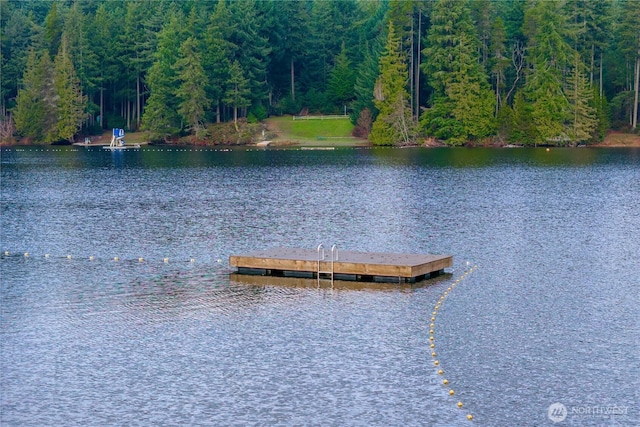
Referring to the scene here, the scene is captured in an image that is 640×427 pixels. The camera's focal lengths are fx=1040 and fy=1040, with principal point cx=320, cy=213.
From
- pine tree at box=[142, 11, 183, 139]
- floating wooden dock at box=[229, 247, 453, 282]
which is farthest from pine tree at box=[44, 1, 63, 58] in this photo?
floating wooden dock at box=[229, 247, 453, 282]

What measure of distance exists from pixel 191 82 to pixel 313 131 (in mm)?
17025

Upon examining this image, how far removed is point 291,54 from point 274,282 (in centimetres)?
10941

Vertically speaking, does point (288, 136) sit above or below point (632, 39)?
below

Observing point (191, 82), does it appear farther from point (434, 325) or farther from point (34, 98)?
point (434, 325)

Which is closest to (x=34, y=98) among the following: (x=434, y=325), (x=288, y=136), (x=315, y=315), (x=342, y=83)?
(x=288, y=136)

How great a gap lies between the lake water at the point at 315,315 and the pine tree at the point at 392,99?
60.0 metres

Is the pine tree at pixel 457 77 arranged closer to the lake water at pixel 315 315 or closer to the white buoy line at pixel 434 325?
the lake water at pixel 315 315

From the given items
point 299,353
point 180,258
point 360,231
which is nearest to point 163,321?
point 299,353

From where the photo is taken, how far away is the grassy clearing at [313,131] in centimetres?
13212

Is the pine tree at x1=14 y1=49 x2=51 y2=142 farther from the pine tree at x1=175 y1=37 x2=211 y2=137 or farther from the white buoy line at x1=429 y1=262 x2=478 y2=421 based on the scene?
the white buoy line at x1=429 y1=262 x2=478 y2=421

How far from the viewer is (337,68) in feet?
470

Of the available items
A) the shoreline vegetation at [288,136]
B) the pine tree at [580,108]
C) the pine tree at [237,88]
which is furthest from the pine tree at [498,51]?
the pine tree at [237,88]

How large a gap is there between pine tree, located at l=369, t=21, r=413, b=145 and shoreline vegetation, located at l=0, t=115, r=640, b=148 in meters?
2.37

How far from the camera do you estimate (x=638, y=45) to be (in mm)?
124062
